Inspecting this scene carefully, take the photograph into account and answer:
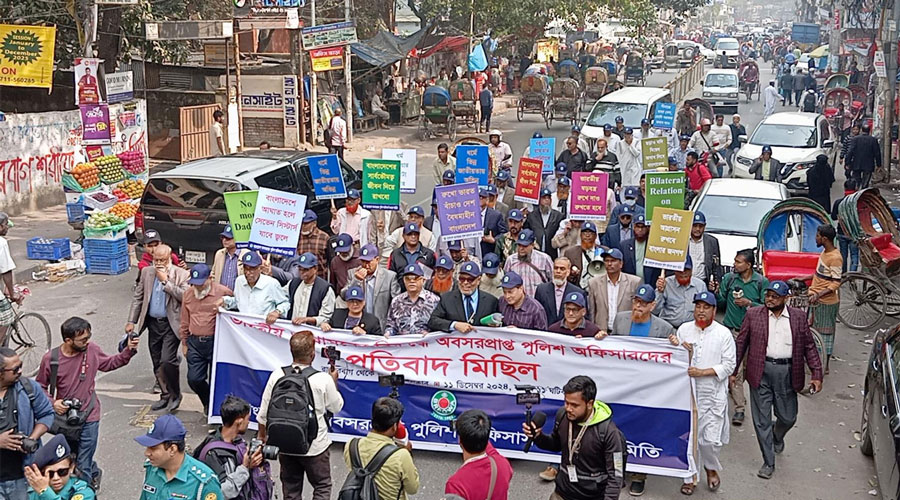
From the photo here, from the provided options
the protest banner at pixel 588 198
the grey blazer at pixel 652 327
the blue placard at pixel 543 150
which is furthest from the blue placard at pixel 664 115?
the grey blazer at pixel 652 327

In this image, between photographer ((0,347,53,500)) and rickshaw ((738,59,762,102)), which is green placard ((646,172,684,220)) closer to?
photographer ((0,347,53,500))

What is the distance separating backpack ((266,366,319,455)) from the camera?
6.04m

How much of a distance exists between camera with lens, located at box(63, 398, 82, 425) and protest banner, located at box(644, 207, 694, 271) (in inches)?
198

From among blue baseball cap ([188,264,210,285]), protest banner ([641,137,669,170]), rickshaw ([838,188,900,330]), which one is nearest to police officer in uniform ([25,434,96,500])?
blue baseball cap ([188,264,210,285])

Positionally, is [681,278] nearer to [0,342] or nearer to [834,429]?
[834,429]

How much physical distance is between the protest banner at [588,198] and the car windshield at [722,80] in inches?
1109

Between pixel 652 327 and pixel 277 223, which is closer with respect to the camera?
pixel 652 327

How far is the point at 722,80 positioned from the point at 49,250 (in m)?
28.8

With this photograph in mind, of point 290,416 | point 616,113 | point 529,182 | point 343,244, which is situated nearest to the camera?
point 290,416

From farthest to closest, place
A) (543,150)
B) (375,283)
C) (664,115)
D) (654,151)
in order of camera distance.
→ (664,115) < (543,150) < (654,151) < (375,283)

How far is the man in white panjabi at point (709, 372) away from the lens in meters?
7.54

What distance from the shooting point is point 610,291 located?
8.97 metres

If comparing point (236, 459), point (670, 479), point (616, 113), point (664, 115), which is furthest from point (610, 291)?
point (616, 113)

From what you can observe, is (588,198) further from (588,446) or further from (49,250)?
(49,250)
